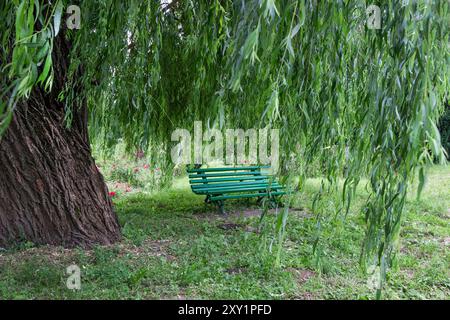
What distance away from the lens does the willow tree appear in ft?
5.85

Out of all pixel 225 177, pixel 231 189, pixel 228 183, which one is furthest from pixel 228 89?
pixel 225 177

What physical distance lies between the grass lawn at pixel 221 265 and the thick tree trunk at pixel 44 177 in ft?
0.57

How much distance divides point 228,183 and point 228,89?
147 inches

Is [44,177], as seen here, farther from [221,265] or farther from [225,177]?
[225,177]

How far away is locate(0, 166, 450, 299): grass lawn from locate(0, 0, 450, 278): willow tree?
40 centimetres

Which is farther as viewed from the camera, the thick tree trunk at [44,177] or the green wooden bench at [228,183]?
the green wooden bench at [228,183]

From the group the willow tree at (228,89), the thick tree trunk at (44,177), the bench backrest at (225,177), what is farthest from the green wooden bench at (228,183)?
the thick tree trunk at (44,177)

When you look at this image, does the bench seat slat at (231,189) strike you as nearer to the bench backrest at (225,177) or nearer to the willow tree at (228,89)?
the bench backrest at (225,177)

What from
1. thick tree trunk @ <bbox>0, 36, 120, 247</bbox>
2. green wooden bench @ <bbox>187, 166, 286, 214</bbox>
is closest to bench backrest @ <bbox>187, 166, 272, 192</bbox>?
green wooden bench @ <bbox>187, 166, 286, 214</bbox>

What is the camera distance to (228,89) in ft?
7.84

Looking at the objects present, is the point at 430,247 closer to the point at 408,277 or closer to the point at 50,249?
the point at 408,277

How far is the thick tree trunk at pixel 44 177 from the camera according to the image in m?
3.60
